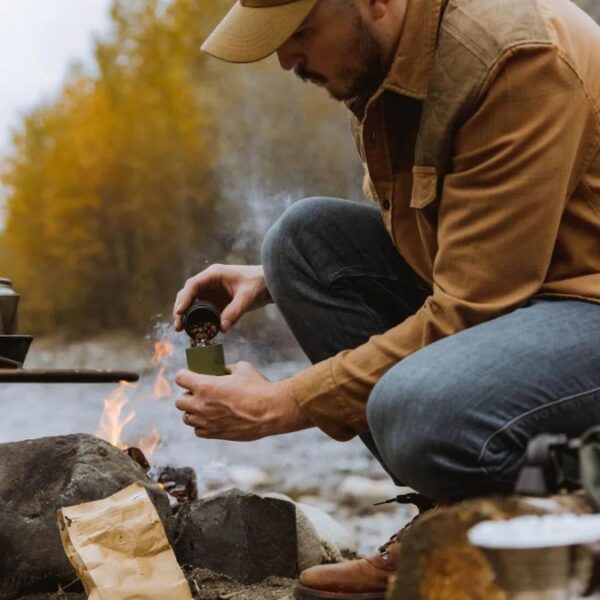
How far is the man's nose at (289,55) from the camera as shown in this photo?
2.03m

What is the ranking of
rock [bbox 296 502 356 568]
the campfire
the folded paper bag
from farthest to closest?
the campfire
rock [bbox 296 502 356 568]
the folded paper bag

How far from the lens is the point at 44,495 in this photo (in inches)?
99.6

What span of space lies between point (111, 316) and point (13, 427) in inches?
48.8

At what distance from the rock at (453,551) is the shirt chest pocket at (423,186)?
808 millimetres

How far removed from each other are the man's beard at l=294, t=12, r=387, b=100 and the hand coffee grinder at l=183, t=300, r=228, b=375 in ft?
2.05

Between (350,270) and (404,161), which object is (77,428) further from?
(404,161)

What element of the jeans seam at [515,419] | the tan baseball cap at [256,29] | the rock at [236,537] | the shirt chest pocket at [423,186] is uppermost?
the tan baseball cap at [256,29]

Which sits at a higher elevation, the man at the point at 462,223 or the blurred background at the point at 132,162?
the man at the point at 462,223

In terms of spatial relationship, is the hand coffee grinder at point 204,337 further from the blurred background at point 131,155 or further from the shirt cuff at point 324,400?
the blurred background at point 131,155

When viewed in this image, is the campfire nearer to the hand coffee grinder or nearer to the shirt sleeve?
the hand coffee grinder

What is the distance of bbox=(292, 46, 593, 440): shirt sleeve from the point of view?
1.84m

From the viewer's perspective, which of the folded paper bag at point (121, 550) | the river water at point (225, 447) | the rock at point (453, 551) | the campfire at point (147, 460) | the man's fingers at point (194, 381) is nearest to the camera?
the rock at point (453, 551)

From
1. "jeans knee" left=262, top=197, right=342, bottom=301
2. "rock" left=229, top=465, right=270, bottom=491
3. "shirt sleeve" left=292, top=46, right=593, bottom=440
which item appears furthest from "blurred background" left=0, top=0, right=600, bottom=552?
"shirt sleeve" left=292, top=46, right=593, bottom=440

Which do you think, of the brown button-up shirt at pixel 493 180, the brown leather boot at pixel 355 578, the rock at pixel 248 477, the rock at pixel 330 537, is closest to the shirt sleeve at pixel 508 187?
the brown button-up shirt at pixel 493 180
